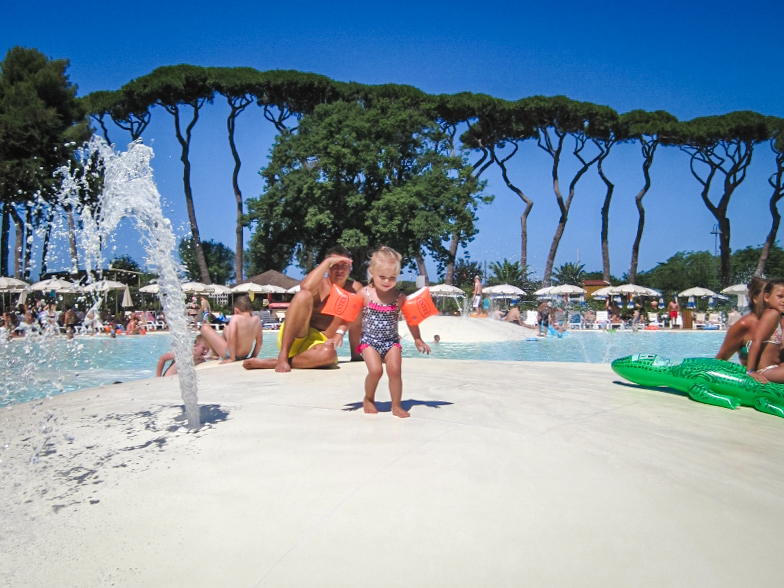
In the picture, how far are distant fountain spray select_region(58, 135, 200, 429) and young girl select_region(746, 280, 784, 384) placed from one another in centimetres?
441

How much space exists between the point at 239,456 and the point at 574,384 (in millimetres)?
3570

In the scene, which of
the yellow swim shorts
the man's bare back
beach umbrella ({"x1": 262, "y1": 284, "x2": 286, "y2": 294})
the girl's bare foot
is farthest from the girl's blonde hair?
beach umbrella ({"x1": 262, "y1": 284, "x2": 286, "y2": 294})

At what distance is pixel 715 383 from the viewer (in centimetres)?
489

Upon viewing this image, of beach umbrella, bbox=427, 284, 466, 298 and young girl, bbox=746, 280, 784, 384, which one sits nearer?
young girl, bbox=746, 280, 784, 384

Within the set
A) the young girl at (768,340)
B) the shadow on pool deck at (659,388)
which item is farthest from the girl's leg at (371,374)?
the young girl at (768,340)

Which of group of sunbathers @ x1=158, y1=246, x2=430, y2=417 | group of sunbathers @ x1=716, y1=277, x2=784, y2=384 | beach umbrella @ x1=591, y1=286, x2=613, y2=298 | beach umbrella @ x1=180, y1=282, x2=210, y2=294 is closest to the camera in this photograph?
group of sunbathers @ x1=158, y1=246, x2=430, y2=417

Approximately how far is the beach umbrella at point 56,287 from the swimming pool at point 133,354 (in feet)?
15.3

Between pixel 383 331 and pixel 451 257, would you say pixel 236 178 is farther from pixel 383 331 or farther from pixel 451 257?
pixel 383 331

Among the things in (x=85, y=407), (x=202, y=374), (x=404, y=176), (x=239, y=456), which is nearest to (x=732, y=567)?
(x=239, y=456)

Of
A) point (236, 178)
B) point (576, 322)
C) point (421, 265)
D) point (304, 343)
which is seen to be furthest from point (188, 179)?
point (304, 343)

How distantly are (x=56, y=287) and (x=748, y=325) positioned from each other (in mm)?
23578

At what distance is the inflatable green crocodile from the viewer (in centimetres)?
469

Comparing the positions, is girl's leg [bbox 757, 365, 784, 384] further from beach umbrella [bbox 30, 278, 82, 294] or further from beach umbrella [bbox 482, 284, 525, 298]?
beach umbrella [bbox 482, 284, 525, 298]

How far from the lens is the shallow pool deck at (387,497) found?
81.2 inches
